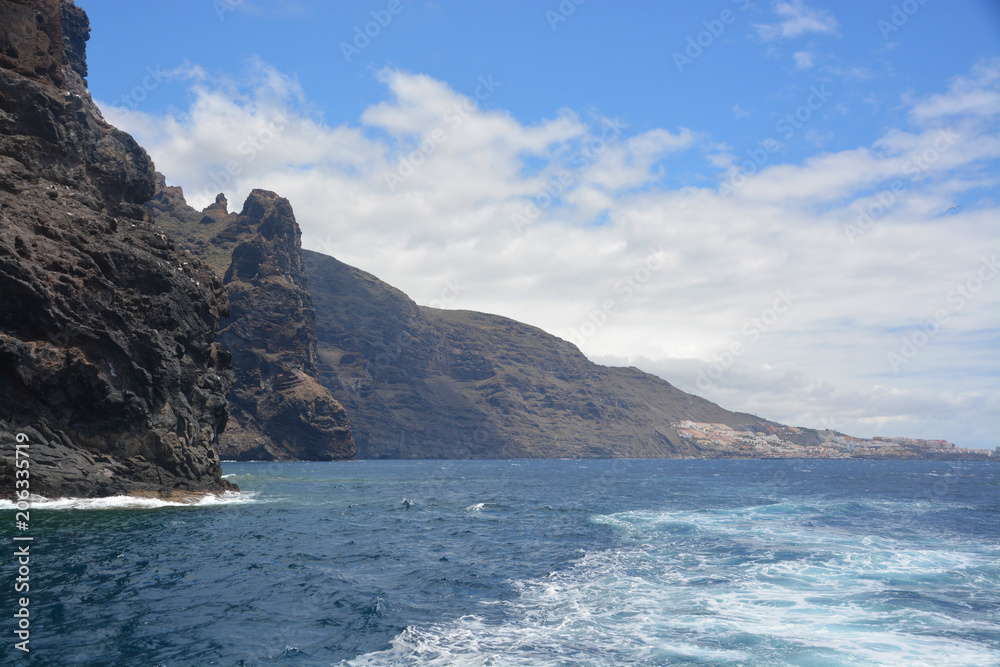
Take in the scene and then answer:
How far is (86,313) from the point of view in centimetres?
4306

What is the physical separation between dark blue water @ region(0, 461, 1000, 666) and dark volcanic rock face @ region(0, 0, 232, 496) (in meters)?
5.77

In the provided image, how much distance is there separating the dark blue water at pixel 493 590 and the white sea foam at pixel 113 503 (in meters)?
0.30

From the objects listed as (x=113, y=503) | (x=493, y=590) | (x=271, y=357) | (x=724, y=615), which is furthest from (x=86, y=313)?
(x=271, y=357)

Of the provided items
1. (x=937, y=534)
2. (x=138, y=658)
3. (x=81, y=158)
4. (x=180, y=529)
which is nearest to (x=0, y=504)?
(x=180, y=529)

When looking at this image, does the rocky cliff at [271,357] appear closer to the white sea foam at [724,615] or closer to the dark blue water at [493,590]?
the dark blue water at [493,590]

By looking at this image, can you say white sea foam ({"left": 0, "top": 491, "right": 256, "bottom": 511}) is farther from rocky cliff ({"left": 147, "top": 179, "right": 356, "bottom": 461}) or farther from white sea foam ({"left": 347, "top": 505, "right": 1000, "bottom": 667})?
rocky cliff ({"left": 147, "top": 179, "right": 356, "bottom": 461})

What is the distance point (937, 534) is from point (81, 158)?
70.8 metres

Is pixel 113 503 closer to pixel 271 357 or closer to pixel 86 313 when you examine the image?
pixel 86 313

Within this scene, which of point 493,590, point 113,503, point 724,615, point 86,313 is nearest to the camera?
point 724,615

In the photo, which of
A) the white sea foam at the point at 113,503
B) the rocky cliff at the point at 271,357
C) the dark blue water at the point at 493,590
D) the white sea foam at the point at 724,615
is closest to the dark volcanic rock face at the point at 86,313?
the white sea foam at the point at 113,503

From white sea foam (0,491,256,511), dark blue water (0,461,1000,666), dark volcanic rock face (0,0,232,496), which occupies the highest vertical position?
dark volcanic rock face (0,0,232,496)

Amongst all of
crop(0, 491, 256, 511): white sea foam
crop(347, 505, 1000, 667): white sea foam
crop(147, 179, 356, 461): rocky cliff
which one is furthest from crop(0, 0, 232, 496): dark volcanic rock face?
crop(147, 179, 356, 461): rocky cliff

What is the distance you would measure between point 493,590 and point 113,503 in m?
30.0

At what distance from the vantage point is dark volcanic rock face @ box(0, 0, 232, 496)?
3928cm
